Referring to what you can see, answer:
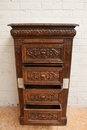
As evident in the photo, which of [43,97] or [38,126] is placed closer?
[43,97]

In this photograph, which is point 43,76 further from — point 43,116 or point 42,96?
point 43,116

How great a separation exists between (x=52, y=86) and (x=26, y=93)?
0.29 meters

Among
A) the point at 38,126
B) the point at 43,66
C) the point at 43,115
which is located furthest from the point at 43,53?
the point at 38,126

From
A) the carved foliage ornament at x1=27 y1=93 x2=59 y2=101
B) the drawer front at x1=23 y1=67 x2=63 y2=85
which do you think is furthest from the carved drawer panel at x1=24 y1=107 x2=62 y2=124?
the drawer front at x1=23 y1=67 x2=63 y2=85

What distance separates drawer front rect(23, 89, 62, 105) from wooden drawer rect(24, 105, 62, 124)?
0.08 meters

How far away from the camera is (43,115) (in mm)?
1406

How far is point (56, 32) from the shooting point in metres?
1.11

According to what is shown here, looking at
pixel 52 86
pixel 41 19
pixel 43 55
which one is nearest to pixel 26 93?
pixel 52 86

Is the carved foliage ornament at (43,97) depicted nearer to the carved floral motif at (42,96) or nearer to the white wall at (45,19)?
the carved floral motif at (42,96)

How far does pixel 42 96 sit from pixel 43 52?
474 mm

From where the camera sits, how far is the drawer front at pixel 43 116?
1359 millimetres

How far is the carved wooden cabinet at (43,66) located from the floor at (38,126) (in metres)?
0.13

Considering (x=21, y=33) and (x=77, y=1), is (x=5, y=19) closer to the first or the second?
(x=21, y=33)

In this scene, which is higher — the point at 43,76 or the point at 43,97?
the point at 43,76
